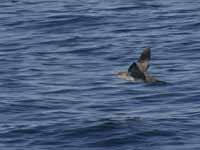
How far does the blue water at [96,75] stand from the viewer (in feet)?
99.2

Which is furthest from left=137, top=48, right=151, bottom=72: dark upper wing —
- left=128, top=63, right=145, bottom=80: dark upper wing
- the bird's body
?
left=128, top=63, right=145, bottom=80: dark upper wing

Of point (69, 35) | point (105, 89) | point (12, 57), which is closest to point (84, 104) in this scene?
point (105, 89)

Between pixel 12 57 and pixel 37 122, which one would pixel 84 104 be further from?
pixel 12 57

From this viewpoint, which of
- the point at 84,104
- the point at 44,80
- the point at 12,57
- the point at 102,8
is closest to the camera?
the point at 84,104

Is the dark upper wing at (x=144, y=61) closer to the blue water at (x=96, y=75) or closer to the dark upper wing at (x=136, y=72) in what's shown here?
the dark upper wing at (x=136, y=72)

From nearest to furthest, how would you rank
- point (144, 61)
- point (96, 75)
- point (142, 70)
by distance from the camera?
point (142, 70) < point (144, 61) < point (96, 75)

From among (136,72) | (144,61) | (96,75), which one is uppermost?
(144,61)

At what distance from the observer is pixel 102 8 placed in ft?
156

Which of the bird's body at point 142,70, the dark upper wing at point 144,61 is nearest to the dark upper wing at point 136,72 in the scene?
the bird's body at point 142,70

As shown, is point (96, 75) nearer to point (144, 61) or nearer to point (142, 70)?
point (144, 61)

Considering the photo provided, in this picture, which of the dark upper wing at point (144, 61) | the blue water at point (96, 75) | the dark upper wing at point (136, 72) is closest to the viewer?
the blue water at point (96, 75)

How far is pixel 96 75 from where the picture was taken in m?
36.4

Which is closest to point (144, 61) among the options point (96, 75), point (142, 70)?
point (142, 70)

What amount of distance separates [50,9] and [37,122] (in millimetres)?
17457
